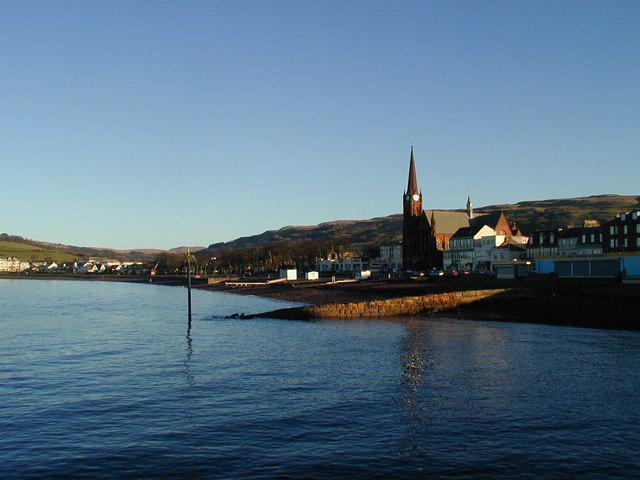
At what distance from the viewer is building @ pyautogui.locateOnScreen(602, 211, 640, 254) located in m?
87.6

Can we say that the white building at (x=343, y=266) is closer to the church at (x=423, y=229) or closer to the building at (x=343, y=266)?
the building at (x=343, y=266)

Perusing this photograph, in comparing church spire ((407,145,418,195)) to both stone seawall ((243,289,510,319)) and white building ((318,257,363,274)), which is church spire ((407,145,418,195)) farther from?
stone seawall ((243,289,510,319))

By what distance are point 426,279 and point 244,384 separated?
8552 centimetres

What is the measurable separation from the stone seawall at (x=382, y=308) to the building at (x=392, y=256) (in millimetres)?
106894

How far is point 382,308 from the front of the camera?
62.1 metres

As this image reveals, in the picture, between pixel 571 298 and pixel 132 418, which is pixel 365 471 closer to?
pixel 132 418

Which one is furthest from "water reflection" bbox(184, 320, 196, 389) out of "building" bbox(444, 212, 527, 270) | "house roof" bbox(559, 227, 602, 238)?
"building" bbox(444, 212, 527, 270)

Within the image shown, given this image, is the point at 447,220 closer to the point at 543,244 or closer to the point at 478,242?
the point at 478,242

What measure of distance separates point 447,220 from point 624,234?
6718 cm

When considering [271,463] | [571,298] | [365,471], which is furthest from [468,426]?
[571,298]

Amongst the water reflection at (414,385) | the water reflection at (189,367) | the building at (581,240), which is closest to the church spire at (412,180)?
the building at (581,240)

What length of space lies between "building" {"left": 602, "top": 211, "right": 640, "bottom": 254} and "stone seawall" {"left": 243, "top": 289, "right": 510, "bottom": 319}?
117ft

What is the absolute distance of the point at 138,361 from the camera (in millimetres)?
32781

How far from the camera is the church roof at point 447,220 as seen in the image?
5994 inches
